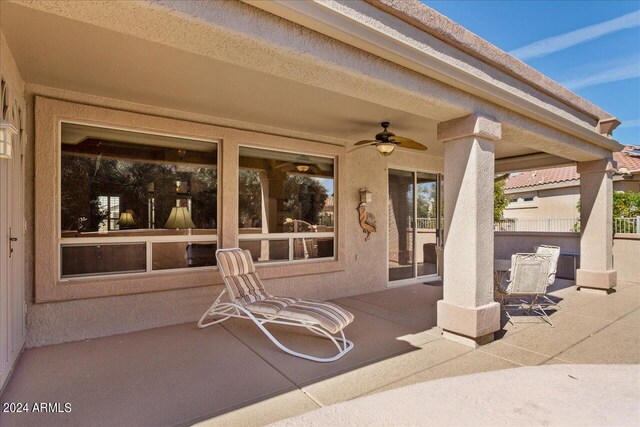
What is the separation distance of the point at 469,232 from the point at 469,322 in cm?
110

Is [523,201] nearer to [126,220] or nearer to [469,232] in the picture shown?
[469,232]

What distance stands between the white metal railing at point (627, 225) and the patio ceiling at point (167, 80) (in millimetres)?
6940

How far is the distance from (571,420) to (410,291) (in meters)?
4.69

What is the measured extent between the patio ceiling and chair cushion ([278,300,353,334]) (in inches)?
104

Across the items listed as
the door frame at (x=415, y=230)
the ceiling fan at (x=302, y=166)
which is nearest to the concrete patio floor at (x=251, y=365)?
the door frame at (x=415, y=230)

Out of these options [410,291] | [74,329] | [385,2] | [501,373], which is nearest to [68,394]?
[74,329]

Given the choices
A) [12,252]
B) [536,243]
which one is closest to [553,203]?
Answer: [536,243]

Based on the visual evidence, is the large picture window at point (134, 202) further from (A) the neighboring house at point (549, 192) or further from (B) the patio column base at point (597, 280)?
(A) the neighboring house at point (549, 192)

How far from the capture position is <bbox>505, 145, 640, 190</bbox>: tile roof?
1294 centimetres

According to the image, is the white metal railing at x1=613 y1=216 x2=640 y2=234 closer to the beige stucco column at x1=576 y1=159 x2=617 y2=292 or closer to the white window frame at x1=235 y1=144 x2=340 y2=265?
the beige stucco column at x1=576 y1=159 x2=617 y2=292

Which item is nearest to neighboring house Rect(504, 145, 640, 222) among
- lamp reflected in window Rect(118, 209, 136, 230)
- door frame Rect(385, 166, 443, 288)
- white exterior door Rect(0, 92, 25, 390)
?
door frame Rect(385, 166, 443, 288)

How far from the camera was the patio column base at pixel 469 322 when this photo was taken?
13.4 ft

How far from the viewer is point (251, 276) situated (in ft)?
16.7

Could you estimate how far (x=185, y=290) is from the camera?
5.16 metres
